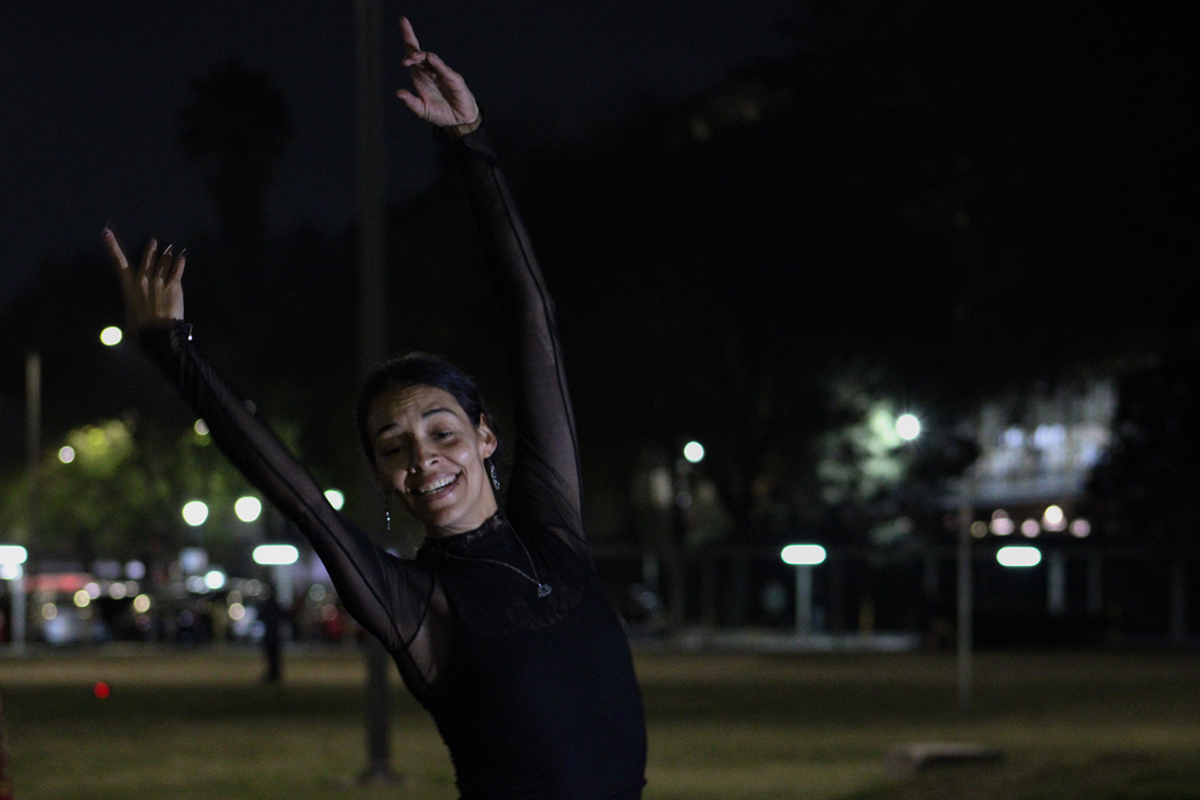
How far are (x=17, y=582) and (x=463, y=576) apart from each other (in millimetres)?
53698

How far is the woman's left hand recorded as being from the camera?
11.3 ft

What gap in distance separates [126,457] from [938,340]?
105ft

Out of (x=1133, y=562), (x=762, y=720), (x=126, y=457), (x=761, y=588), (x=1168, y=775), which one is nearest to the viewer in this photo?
(x=1168, y=775)

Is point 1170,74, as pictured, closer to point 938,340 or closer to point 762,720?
point 762,720

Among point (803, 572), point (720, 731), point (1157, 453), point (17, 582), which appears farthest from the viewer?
point (803, 572)

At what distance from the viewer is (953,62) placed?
2252 cm

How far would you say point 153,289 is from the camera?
10.2ft

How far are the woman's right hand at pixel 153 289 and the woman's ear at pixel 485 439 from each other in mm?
535

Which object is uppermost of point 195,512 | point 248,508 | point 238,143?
point 238,143

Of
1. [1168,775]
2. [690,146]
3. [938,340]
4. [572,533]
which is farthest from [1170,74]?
[690,146]

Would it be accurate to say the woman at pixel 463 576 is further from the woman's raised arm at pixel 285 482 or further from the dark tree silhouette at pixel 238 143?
the dark tree silhouette at pixel 238 143

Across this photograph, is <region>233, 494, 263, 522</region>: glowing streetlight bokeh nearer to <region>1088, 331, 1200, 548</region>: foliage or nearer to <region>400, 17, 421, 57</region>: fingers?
<region>1088, 331, 1200, 548</region>: foliage

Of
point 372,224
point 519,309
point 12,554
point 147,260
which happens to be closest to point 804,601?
point 12,554

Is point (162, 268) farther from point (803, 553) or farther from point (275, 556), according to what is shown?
point (803, 553)
